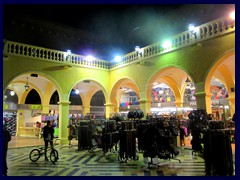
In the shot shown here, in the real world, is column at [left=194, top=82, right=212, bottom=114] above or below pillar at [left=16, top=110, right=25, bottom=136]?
above

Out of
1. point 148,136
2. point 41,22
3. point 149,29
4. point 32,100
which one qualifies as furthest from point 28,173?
point 32,100

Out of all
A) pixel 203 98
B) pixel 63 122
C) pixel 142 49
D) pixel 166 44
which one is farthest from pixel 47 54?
pixel 203 98

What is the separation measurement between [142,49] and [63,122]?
683cm

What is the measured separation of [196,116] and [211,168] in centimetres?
349

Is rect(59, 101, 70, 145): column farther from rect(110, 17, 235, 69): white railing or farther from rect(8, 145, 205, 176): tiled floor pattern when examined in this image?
rect(110, 17, 235, 69): white railing

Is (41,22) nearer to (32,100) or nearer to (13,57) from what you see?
(13,57)

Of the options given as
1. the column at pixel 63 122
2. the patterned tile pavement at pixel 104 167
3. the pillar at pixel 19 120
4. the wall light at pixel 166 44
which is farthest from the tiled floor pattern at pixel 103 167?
the pillar at pixel 19 120

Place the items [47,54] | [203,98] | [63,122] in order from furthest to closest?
[63,122] → [47,54] → [203,98]

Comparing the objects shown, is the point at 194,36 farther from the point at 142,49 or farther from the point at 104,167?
the point at 104,167

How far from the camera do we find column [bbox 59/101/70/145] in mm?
12539

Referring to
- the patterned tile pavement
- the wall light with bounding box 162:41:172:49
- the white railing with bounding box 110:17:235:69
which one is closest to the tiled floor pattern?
the patterned tile pavement

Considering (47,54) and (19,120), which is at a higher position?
(47,54)

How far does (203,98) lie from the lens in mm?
9297

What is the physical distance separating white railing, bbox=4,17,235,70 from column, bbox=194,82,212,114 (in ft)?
7.23
